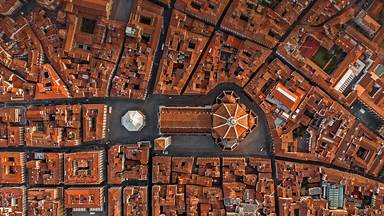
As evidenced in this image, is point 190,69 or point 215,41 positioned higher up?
point 215,41

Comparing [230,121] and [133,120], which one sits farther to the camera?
[133,120]

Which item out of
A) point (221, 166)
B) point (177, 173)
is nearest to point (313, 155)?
point (221, 166)

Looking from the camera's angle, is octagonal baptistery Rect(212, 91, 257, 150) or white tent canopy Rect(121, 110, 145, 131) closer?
octagonal baptistery Rect(212, 91, 257, 150)

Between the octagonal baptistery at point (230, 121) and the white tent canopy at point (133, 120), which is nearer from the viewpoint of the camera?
the octagonal baptistery at point (230, 121)

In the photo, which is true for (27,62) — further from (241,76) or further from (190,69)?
(241,76)
